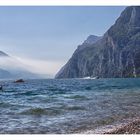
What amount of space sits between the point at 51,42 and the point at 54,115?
178cm

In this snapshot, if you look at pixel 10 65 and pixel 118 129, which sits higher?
pixel 10 65

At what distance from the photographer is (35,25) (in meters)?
9.20

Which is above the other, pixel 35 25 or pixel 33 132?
pixel 35 25

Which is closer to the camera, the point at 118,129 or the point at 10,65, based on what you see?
the point at 118,129

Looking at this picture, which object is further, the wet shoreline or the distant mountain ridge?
the distant mountain ridge

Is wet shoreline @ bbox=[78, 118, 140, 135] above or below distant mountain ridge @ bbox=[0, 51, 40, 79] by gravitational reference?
below

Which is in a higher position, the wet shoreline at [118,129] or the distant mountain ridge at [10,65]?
the distant mountain ridge at [10,65]

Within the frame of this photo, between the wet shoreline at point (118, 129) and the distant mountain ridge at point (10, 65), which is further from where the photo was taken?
the distant mountain ridge at point (10, 65)

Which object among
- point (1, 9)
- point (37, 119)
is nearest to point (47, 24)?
point (1, 9)

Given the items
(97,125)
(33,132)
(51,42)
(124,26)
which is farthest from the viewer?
(124,26)
